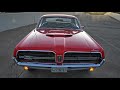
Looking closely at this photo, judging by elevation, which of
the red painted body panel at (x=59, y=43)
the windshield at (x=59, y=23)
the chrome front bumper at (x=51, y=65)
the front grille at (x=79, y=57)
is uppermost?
the windshield at (x=59, y=23)

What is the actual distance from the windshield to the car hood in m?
0.84

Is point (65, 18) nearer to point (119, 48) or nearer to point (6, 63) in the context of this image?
point (6, 63)

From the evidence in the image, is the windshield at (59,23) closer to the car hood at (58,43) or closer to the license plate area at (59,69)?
the car hood at (58,43)

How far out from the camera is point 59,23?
23.1ft

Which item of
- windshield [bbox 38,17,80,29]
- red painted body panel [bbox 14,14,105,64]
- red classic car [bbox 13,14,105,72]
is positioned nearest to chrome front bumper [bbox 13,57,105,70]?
red classic car [bbox 13,14,105,72]

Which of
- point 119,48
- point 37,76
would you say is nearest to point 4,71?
point 37,76

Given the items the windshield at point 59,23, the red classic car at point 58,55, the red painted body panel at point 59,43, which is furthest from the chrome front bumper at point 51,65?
the windshield at point 59,23

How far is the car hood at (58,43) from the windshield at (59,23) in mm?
841

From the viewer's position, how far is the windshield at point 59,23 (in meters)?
6.94

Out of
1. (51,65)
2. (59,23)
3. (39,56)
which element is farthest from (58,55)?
(59,23)

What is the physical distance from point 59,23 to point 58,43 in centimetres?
196

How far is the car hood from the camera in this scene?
5.02 metres

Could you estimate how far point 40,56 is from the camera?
503 cm

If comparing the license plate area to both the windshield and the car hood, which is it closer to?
the car hood
